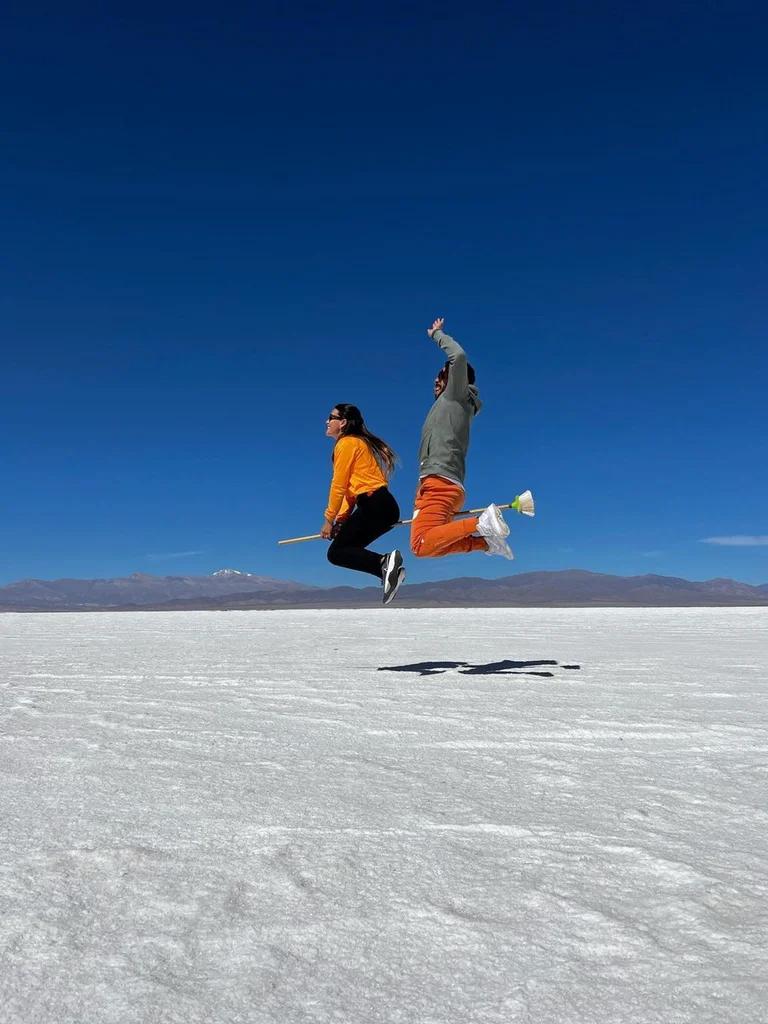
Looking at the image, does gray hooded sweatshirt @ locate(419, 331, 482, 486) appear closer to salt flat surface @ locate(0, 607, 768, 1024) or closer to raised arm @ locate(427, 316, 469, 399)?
raised arm @ locate(427, 316, 469, 399)

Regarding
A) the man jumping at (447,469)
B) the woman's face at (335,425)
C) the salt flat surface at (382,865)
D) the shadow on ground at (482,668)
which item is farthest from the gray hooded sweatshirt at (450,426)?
the salt flat surface at (382,865)

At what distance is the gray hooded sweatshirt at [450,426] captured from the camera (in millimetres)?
5699

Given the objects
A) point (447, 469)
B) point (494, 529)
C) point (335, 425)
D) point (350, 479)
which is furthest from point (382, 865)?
point (335, 425)

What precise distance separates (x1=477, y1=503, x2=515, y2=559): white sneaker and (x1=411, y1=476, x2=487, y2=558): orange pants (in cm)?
7

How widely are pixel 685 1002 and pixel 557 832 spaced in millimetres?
755

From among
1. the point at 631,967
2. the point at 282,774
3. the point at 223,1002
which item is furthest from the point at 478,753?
the point at 223,1002

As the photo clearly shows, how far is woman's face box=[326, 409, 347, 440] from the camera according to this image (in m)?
6.14

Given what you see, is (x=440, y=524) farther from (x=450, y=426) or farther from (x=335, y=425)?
(x=335, y=425)

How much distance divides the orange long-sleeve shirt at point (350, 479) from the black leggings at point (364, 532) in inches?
2.4

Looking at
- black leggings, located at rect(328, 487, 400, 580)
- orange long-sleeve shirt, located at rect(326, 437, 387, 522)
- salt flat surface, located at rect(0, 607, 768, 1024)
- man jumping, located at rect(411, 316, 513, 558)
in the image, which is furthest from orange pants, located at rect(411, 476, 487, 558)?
salt flat surface, located at rect(0, 607, 768, 1024)

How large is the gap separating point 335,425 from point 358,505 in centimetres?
70

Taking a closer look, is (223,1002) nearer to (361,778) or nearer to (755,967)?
(755,967)

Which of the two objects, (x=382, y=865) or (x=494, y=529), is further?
(x=494, y=529)

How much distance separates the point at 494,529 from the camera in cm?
538
